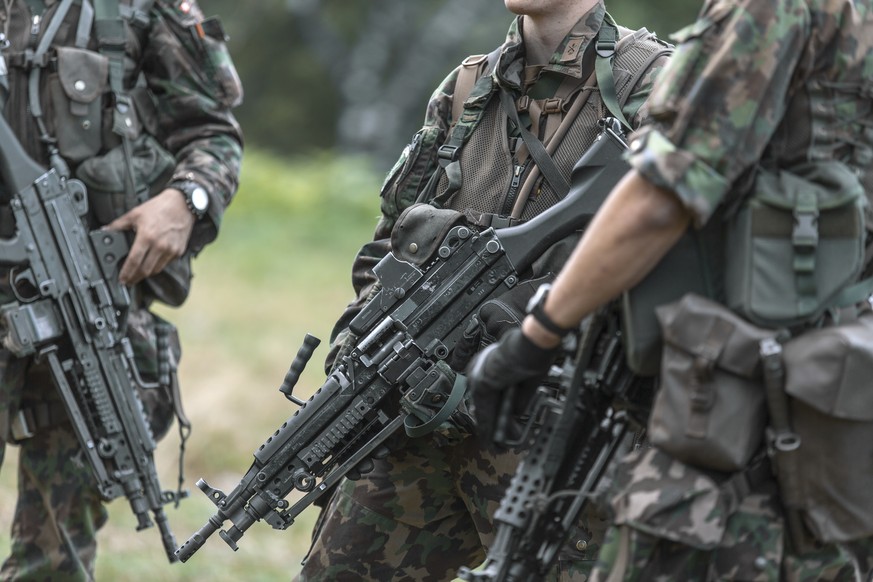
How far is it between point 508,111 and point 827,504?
57.5 inches

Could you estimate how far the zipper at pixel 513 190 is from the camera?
11.8 ft

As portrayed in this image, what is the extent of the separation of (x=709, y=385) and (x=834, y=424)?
258 mm

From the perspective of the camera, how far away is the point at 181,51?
4664 mm

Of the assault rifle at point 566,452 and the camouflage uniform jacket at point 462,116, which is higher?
the camouflage uniform jacket at point 462,116

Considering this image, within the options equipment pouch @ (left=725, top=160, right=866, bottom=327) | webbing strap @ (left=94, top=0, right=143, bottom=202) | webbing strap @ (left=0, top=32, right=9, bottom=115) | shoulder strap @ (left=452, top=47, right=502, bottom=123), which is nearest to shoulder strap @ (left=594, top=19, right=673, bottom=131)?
shoulder strap @ (left=452, top=47, right=502, bottom=123)

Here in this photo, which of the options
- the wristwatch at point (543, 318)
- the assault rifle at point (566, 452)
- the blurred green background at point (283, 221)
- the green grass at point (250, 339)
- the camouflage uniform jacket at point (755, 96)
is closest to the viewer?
the camouflage uniform jacket at point (755, 96)

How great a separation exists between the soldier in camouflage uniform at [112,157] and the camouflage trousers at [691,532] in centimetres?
230

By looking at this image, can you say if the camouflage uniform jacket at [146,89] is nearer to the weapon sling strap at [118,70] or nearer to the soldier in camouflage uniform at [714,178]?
the weapon sling strap at [118,70]

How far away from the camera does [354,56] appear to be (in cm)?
2453

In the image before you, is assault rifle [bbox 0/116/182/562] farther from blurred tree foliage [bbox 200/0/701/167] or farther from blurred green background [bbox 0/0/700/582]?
blurred tree foliage [bbox 200/0/701/167]

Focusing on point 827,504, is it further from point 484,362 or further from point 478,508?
point 478,508

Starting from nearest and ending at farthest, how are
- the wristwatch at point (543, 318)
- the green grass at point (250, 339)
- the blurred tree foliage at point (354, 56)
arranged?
the wristwatch at point (543, 318) → the green grass at point (250, 339) → the blurred tree foliage at point (354, 56)

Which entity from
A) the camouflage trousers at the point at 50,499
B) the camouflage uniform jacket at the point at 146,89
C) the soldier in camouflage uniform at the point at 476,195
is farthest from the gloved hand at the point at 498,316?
the camouflage trousers at the point at 50,499

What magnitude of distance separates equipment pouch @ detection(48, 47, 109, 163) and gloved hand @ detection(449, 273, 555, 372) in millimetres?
1652
